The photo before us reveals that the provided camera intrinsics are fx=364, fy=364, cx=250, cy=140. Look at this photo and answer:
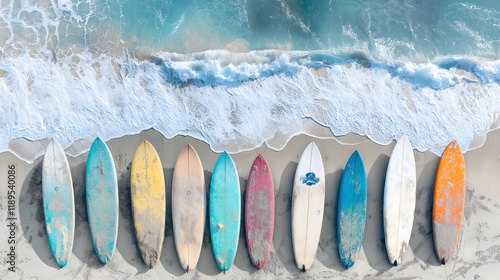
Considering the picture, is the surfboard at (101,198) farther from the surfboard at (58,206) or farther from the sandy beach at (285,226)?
the surfboard at (58,206)

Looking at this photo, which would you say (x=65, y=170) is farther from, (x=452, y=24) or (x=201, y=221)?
(x=452, y=24)

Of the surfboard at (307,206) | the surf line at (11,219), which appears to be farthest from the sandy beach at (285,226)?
the surfboard at (307,206)

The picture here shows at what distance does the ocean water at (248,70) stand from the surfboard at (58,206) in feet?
1.29

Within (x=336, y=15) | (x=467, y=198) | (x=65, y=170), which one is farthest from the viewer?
(x=336, y=15)

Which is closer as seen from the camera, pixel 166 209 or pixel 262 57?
pixel 166 209

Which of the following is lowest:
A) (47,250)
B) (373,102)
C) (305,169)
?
(47,250)

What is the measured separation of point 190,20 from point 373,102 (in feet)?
11.0

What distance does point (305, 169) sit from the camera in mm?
5582

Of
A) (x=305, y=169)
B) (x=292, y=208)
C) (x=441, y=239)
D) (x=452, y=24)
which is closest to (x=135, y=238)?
(x=292, y=208)

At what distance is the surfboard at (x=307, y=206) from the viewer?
18.2ft

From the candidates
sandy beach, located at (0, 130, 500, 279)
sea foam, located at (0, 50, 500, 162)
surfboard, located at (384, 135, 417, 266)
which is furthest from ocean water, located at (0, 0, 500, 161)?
surfboard, located at (384, 135, 417, 266)

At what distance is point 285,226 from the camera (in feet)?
18.6

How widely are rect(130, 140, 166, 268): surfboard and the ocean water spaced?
0.50 meters

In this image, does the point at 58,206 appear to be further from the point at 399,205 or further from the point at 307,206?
the point at 399,205
